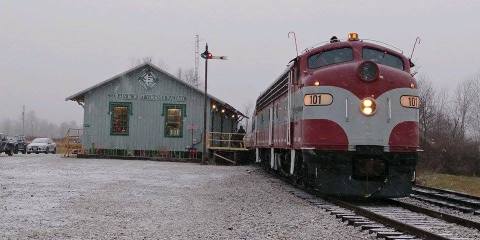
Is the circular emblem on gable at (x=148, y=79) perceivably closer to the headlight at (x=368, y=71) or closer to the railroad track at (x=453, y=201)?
the railroad track at (x=453, y=201)

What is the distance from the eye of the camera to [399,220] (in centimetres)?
958

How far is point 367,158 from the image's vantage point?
11922 mm

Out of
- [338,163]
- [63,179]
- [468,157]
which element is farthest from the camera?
[468,157]

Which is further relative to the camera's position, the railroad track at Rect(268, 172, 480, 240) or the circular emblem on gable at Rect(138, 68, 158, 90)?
the circular emblem on gable at Rect(138, 68, 158, 90)

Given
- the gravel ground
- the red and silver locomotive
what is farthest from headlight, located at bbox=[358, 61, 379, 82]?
the gravel ground

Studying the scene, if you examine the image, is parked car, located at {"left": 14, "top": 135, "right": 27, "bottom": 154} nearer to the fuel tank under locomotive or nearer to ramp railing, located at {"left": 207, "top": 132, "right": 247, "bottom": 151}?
ramp railing, located at {"left": 207, "top": 132, "right": 247, "bottom": 151}

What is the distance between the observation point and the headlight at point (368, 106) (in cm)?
1173

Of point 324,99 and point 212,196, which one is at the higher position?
point 324,99

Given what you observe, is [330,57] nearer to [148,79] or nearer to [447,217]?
[447,217]

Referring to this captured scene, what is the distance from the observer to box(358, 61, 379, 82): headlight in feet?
38.5

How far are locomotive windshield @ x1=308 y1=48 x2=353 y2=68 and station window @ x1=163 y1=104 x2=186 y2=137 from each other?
23.2m


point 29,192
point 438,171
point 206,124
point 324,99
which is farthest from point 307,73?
point 438,171

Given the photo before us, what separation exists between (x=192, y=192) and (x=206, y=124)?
1981cm

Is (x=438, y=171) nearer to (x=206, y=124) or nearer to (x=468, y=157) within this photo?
(x=468, y=157)
